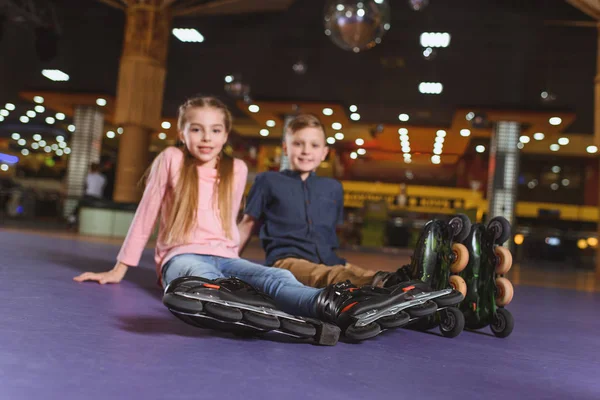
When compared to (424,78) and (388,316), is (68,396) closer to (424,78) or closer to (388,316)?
(388,316)

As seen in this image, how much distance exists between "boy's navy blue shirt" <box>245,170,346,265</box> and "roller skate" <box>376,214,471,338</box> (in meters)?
0.50

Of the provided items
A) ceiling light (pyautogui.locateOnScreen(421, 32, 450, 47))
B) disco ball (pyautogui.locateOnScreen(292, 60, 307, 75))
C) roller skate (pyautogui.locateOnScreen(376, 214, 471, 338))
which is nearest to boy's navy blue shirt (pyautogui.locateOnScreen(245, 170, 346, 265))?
roller skate (pyautogui.locateOnScreen(376, 214, 471, 338))

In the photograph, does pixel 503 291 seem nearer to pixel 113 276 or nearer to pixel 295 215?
pixel 295 215

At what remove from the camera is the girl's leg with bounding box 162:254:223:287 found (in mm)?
1842

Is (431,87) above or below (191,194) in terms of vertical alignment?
above

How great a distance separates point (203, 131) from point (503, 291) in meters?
1.20

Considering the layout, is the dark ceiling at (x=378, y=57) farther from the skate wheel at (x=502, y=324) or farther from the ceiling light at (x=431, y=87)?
the skate wheel at (x=502, y=324)

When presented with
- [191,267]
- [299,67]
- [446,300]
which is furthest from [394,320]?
[299,67]

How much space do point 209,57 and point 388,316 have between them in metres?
9.97

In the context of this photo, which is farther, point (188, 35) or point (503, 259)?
point (188, 35)

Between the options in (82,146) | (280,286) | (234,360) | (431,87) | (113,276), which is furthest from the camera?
(82,146)

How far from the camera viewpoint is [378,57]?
10.2 meters

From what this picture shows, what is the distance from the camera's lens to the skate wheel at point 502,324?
75.9 inches

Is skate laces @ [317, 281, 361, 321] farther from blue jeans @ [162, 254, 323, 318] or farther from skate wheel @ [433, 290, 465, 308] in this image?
skate wheel @ [433, 290, 465, 308]
